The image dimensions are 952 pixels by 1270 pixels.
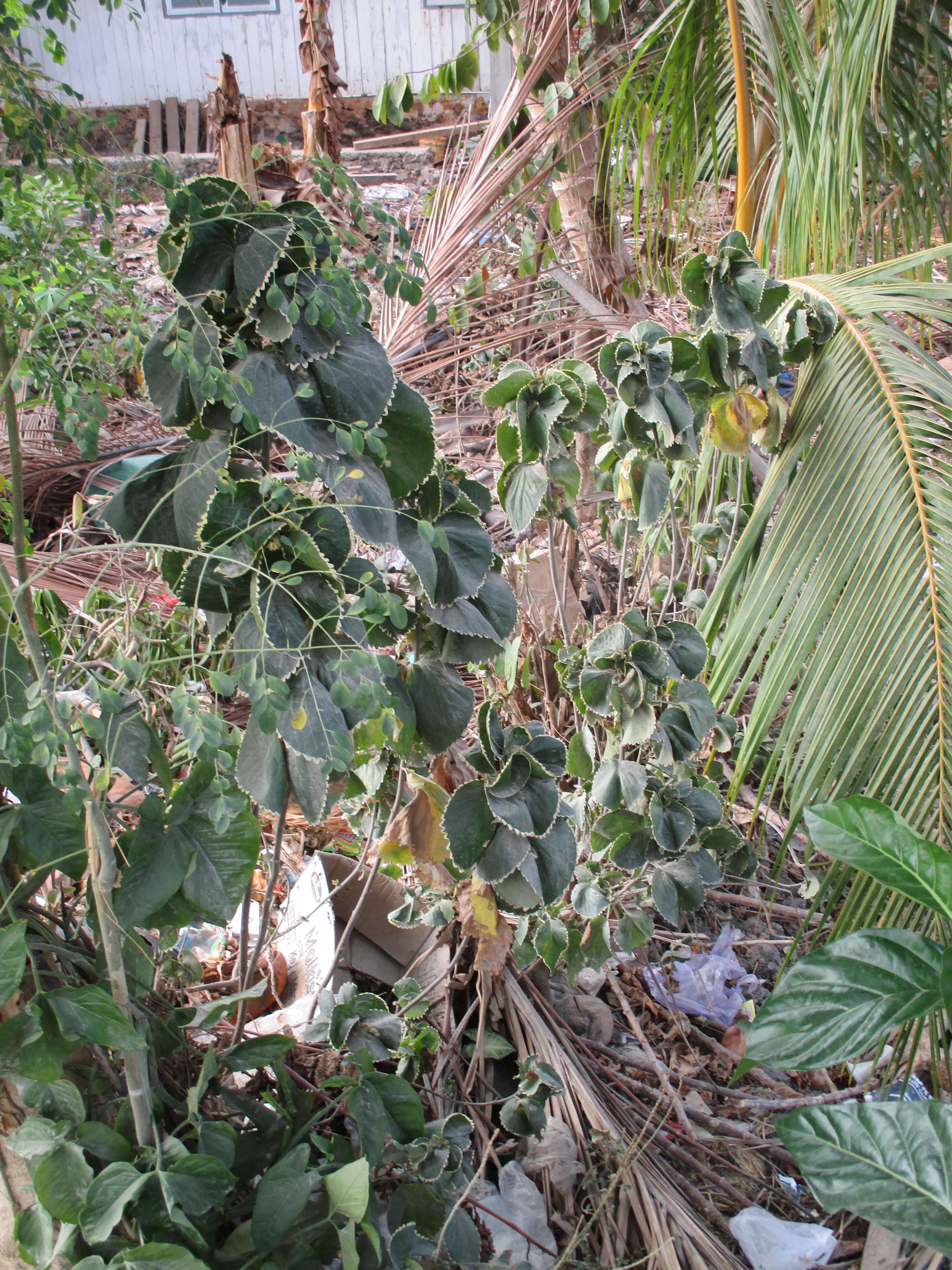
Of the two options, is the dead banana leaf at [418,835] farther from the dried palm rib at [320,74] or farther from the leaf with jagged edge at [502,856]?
the dried palm rib at [320,74]

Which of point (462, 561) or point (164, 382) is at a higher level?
point (164, 382)

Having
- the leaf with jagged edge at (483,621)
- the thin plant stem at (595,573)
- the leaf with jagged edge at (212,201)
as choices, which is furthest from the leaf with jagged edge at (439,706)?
the thin plant stem at (595,573)

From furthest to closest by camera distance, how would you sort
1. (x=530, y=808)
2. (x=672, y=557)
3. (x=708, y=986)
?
(x=708, y=986)
(x=672, y=557)
(x=530, y=808)

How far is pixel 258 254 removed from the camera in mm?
727

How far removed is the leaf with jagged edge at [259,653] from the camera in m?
0.70

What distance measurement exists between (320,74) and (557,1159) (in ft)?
11.4

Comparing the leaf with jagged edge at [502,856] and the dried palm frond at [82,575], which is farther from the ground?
the dried palm frond at [82,575]

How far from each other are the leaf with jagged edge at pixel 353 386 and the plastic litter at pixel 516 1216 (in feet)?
3.64

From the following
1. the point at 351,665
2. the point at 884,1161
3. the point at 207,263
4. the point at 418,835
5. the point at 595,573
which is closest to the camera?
the point at 351,665

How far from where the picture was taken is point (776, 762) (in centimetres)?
123

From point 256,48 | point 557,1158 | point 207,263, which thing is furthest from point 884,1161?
point 256,48

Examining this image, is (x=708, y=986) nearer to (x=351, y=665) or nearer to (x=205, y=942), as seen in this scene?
(x=205, y=942)

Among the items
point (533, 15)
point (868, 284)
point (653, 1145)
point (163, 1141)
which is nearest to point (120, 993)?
point (163, 1141)


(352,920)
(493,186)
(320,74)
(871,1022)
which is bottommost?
(352,920)
